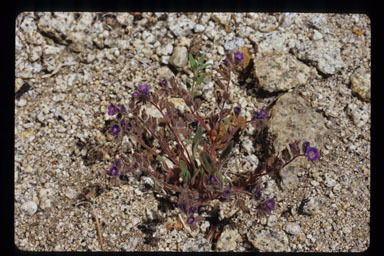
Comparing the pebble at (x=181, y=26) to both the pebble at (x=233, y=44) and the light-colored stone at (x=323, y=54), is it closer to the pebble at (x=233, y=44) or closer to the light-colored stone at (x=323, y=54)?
the pebble at (x=233, y=44)

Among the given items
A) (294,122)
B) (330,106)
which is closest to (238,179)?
(294,122)

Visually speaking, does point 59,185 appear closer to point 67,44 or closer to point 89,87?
point 89,87

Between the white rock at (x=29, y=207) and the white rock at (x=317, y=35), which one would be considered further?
the white rock at (x=317, y=35)

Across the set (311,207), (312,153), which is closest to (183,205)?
(312,153)

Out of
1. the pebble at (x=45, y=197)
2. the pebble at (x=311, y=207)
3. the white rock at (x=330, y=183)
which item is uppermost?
the white rock at (x=330, y=183)

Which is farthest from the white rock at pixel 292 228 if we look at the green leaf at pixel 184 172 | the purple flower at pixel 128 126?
the purple flower at pixel 128 126
